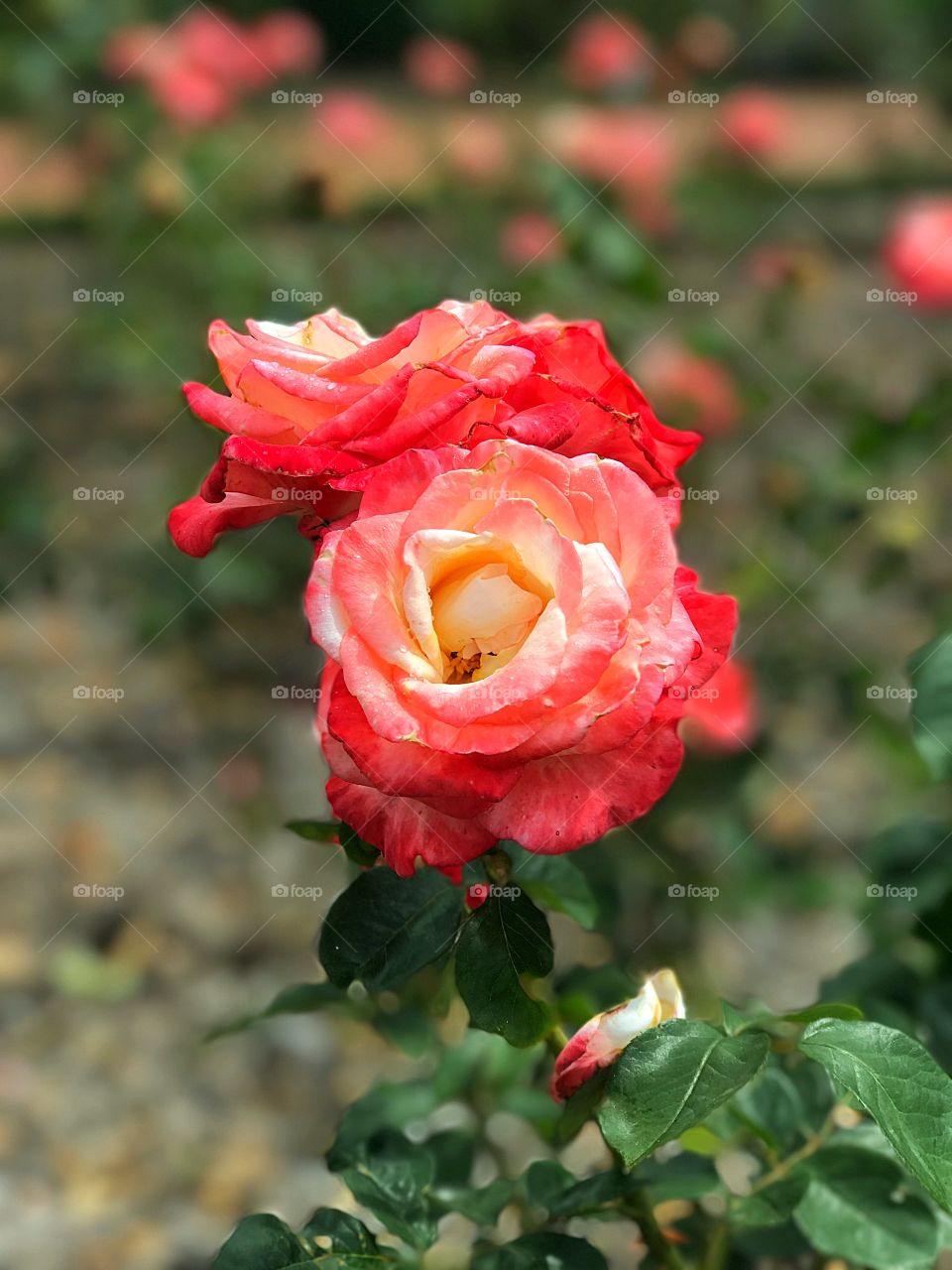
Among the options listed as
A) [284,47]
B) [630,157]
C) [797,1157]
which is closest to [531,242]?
[630,157]

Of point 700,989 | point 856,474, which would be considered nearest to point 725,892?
point 700,989

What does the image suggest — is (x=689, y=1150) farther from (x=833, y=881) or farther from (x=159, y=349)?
(x=159, y=349)

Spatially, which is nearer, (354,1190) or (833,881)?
(354,1190)

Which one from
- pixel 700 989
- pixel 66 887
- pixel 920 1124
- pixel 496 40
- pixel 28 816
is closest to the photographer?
pixel 920 1124

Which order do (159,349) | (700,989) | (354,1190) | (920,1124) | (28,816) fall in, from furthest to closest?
(159,349), (28,816), (700,989), (354,1190), (920,1124)

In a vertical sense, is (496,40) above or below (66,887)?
above

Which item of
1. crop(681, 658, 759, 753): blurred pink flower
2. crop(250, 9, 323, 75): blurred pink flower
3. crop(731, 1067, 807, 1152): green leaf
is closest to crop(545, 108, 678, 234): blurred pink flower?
crop(250, 9, 323, 75): blurred pink flower
